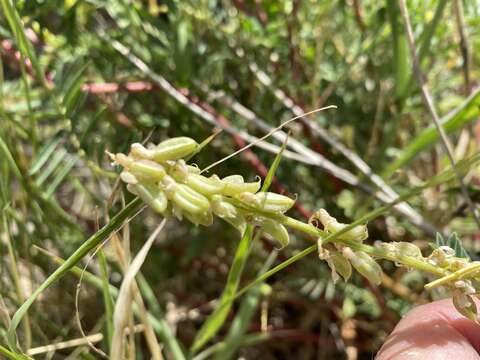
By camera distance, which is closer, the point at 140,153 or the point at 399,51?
the point at 140,153

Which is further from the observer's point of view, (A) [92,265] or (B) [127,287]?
(A) [92,265]

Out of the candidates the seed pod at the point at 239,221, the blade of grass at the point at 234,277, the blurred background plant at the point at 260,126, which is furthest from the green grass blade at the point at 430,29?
the seed pod at the point at 239,221

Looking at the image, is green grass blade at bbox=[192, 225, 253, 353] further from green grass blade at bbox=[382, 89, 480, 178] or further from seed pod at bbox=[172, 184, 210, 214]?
green grass blade at bbox=[382, 89, 480, 178]

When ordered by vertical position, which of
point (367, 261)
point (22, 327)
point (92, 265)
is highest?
point (367, 261)

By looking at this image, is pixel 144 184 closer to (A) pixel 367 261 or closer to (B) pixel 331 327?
(A) pixel 367 261

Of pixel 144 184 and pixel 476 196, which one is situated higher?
pixel 144 184

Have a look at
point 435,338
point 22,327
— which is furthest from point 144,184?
point 22,327

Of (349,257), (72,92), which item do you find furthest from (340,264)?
(72,92)

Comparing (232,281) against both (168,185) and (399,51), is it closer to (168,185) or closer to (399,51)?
(168,185)
